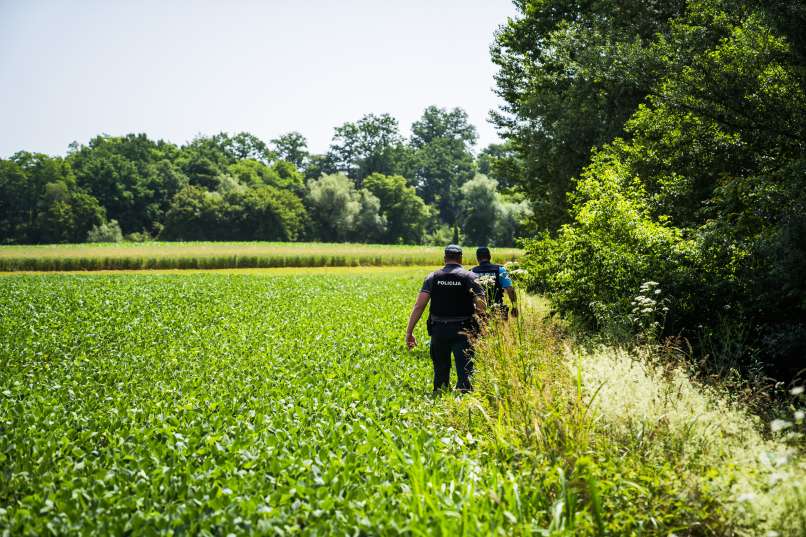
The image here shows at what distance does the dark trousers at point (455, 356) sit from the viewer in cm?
758

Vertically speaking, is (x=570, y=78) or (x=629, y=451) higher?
(x=570, y=78)

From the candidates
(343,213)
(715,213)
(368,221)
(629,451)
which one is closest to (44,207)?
(343,213)

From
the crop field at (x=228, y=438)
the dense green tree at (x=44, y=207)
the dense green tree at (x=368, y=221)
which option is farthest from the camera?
the dense green tree at (x=368, y=221)

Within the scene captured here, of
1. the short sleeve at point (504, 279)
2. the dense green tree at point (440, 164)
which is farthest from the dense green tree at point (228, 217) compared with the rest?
the short sleeve at point (504, 279)

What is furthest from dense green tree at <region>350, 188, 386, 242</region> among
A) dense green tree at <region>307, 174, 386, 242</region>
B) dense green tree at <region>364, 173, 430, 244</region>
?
dense green tree at <region>364, 173, 430, 244</region>

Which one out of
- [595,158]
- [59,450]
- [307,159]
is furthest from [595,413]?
[307,159]

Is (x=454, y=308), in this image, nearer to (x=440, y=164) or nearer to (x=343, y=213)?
(x=343, y=213)

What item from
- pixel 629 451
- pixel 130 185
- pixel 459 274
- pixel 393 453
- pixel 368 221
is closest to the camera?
pixel 629 451

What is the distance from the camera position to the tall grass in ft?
12.9

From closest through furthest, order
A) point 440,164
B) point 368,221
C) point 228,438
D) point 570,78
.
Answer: point 228,438
point 570,78
point 368,221
point 440,164

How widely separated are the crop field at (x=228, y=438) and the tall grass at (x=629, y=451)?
0.46 m

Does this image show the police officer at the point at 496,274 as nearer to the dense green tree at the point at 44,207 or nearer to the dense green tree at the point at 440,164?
the dense green tree at the point at 44,207

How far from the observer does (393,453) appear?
17.6 feet

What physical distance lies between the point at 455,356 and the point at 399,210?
3495 inches
